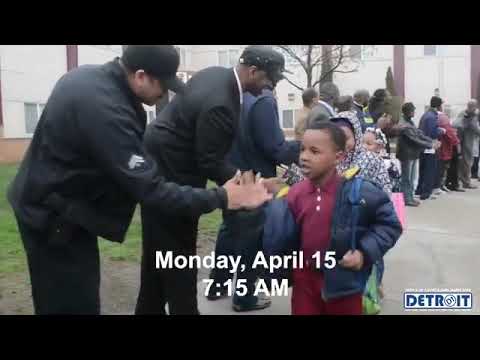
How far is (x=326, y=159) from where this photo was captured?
2977 mm

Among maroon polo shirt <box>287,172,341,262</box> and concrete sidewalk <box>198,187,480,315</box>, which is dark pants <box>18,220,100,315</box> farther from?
concrete sidewalk <box>198,187,480,315</box>

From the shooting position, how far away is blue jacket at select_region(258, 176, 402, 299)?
2912 millimetres

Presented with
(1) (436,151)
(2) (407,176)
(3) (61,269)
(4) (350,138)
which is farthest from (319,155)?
(1) (436,151)

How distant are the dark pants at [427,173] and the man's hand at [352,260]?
6.81 metres

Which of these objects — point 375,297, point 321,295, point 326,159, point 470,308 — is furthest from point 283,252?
point 470,308

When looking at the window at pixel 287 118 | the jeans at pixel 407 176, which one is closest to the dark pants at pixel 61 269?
the jeans at pixel 407 176

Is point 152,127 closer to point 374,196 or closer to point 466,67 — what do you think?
point 374,196

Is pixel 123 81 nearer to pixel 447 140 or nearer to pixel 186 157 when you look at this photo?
pixel 186 157

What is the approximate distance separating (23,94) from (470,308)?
15405mm

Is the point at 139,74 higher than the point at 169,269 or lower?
higher

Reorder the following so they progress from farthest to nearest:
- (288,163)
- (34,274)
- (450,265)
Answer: (450,265) < (288,163) < (34,274)

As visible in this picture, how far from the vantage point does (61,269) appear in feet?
8.05

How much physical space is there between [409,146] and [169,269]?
6.38 metres

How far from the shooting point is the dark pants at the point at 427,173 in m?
9.30
